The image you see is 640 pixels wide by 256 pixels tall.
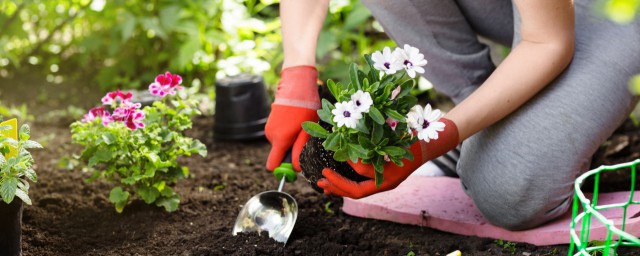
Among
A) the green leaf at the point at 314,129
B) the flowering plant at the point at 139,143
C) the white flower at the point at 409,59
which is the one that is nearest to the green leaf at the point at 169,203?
the flowering plant at the point at 139,143

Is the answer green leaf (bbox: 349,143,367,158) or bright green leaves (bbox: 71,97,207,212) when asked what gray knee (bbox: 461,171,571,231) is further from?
bright green leaves (bbox: 71,97,207,212)

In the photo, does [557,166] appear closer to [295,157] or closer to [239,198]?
[295,157]

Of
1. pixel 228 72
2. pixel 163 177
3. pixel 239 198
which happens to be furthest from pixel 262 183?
pixel 228 72

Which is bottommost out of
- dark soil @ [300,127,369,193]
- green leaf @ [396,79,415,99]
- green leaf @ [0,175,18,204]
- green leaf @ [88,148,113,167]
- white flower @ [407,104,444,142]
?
green leaf @ [88,148,113,167]

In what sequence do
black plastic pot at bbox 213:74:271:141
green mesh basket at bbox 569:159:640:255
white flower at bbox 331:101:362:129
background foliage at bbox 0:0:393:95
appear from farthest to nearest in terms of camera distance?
background foliage at bbox 0:0:393:95
black plastic pot at bbox 213:74:271:141
white flower at bbox 331:101:362:129
green mesh basket at bbox 569:159:640:255

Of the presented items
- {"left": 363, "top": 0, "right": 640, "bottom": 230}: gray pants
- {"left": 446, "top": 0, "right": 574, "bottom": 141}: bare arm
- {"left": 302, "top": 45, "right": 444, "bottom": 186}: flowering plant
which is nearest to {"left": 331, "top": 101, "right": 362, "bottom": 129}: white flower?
{"left": 302, "top": 45, "right": 444, "bottom": 186}: flowering plant

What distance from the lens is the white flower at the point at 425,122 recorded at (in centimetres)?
154

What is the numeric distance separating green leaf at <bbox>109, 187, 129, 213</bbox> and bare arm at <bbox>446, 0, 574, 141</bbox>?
88 cm

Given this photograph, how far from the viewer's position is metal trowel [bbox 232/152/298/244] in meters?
1.96

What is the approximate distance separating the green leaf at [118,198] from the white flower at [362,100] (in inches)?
31.9

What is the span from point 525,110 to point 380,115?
0.54 m

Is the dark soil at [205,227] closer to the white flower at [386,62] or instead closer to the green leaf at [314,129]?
the green leaf at [314,129]

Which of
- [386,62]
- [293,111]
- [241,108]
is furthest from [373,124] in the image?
[241,108]

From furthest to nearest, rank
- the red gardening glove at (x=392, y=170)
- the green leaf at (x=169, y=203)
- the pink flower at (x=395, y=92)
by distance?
the green leaf at (x=169, y=203), the red gardening glove at (x=392, y=170), the pink flower at (x=395, y=92)
